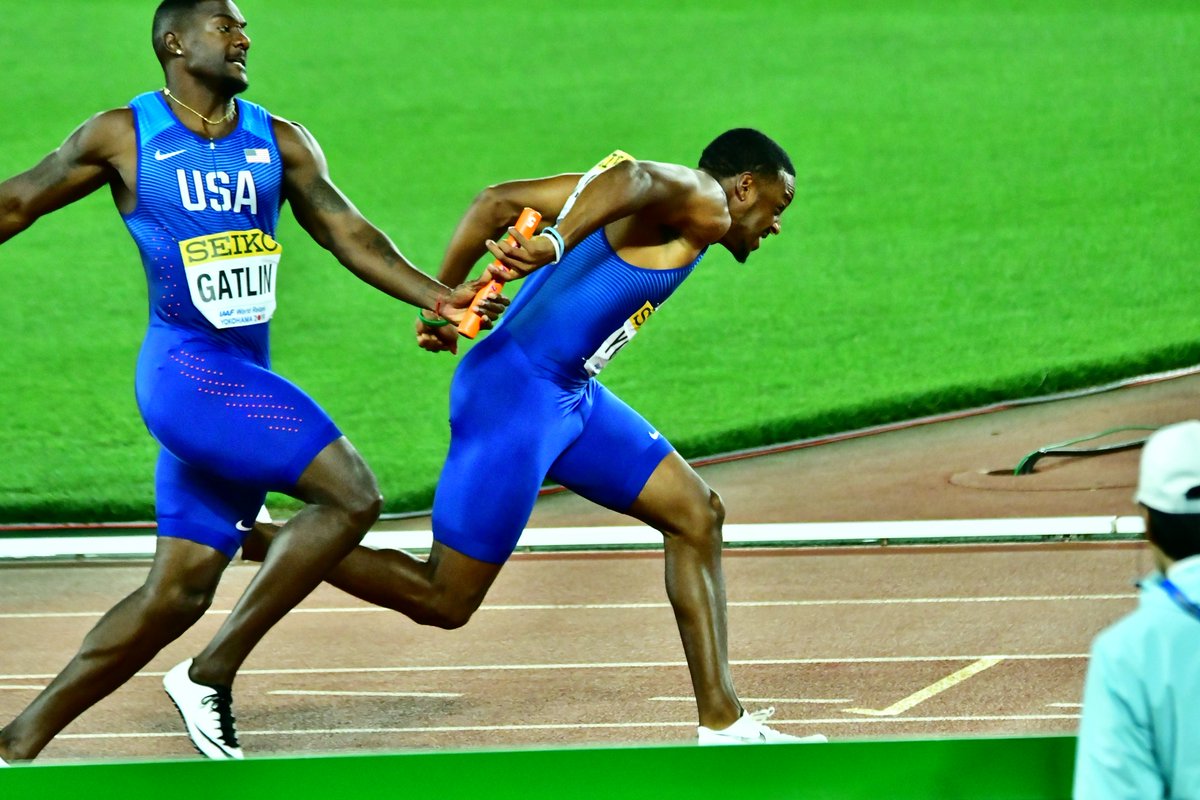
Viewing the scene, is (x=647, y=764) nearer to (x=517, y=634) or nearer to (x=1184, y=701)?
(x=1184, y=701)

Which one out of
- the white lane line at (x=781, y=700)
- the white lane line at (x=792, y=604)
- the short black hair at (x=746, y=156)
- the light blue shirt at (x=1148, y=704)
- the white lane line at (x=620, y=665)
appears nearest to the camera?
the light blue shirt at (x=1148, y=704)

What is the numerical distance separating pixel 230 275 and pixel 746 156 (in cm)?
146

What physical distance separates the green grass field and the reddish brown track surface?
56.6 inches

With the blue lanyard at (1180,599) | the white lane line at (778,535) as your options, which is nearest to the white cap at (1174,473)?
the blue lanyard at (1180,599)

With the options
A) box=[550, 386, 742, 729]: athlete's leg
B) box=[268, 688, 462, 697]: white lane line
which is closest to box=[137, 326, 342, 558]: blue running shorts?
box=[550, 386, 742, 729]: athlete's leg

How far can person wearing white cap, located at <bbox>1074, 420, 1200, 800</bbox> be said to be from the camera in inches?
105

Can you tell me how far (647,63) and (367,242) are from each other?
45.7ft

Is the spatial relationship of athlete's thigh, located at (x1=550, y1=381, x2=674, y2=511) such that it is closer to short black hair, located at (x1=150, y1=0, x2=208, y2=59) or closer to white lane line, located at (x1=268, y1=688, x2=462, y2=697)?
white lane line, located at (x1=268, y1=688, x2=462, y2=697)

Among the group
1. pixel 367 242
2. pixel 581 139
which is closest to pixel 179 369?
pixel 367 242

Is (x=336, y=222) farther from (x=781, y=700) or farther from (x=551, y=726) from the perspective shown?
(x=781, y=700)

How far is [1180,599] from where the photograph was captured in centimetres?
269

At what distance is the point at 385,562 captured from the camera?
Result: 5.02 metres

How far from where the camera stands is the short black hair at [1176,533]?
2.77 metres

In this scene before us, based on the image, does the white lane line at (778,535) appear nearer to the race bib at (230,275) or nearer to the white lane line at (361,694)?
the white lane line at (361,694)
